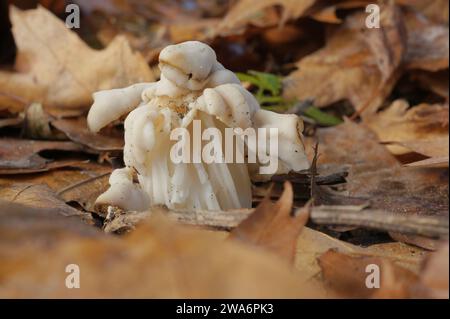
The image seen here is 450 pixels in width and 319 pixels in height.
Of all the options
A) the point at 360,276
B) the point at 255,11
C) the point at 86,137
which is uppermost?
the point at 255,11

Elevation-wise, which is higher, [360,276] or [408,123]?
[408,123]

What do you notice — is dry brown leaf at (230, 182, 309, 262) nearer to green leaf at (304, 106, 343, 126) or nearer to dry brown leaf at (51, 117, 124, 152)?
dry brown leaf at (51, 117, 124, 152)

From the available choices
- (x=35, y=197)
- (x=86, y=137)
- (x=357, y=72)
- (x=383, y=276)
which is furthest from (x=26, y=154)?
(x=357, y=72)

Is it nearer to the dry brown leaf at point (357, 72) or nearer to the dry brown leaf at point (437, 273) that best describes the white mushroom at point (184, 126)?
the dry brown leaf at point (437, 273)

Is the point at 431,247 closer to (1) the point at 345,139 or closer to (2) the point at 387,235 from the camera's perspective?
(2) the point at 387,235

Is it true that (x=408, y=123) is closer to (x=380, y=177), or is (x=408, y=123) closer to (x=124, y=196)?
(x=380, y=177)

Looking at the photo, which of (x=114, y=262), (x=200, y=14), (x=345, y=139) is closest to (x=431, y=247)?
(x=114, y=262)

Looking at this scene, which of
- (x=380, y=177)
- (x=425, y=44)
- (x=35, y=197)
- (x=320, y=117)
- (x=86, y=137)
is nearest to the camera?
(x=35, y=197)
